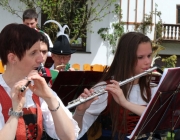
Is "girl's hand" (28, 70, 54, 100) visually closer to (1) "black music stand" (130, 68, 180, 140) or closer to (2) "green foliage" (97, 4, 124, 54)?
(1) "black music stand" (130, 68, 180, 140)

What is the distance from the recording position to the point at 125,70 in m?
2.96

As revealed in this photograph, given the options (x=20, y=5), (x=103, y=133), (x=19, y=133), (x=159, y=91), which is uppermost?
(x=20, y=5)

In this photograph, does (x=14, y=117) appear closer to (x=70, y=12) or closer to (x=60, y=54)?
(x=60, y=54)

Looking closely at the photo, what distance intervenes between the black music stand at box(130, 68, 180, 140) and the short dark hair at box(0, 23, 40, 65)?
0.77m

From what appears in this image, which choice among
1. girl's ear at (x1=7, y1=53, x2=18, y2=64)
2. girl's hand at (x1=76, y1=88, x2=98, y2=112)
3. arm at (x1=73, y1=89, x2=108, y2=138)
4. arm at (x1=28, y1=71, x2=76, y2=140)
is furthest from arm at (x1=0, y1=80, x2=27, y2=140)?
arm at (x1=73, y1=89, x2=108, y2=138)

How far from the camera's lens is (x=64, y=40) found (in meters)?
4.39

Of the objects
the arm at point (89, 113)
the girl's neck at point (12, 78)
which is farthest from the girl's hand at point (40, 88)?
the arm at point (89, 113)

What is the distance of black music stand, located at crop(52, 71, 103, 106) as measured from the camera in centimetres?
308

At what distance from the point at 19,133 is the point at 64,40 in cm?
234

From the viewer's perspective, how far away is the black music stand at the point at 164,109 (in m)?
2.48

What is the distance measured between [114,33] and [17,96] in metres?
13.3

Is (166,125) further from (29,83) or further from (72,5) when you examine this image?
(72,5)

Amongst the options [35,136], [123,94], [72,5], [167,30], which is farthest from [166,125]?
[167,30]

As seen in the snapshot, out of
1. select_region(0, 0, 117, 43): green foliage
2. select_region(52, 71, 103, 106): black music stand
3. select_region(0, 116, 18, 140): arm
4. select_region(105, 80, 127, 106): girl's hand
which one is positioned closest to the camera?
select_region(0, 116, 18, 140): arm
